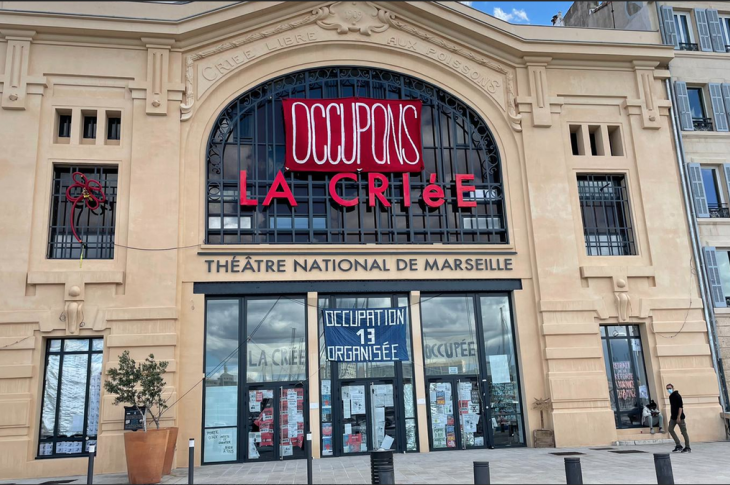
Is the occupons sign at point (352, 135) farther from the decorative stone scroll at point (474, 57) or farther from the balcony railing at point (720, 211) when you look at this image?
the balcony railing at point (720, 211)

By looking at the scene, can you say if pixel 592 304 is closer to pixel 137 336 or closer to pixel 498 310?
pixel 498 310

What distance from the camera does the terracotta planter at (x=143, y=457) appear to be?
14.2 m

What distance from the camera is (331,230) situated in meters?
20.0

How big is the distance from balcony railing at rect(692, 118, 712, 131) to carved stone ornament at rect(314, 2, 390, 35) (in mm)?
12031

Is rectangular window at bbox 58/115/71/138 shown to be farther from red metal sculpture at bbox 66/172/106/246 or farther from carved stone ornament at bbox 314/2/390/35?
carved stone ornament at bbox 314/2/390/35

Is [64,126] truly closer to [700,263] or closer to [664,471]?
[664,471]

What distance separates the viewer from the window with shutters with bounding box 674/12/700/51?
A: 2359 cm

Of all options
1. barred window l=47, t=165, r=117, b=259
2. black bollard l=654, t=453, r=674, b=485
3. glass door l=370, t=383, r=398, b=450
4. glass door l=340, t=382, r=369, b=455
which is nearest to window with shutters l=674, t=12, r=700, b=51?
glass door l=370, t=383, r=398, b=450

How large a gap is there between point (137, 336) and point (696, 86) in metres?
21.8

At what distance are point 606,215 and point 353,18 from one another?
1135cm

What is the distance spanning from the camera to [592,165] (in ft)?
71.3

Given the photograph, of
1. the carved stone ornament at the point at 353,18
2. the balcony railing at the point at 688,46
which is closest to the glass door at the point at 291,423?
the carved stone ornament at the point at 353,18

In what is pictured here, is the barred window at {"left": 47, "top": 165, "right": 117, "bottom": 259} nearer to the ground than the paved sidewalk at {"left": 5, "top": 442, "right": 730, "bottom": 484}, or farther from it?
farther from it

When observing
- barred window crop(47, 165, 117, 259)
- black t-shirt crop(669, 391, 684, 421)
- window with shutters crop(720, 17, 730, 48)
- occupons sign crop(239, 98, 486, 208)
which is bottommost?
black t-shirt crop(669, 391, 684, 421)
